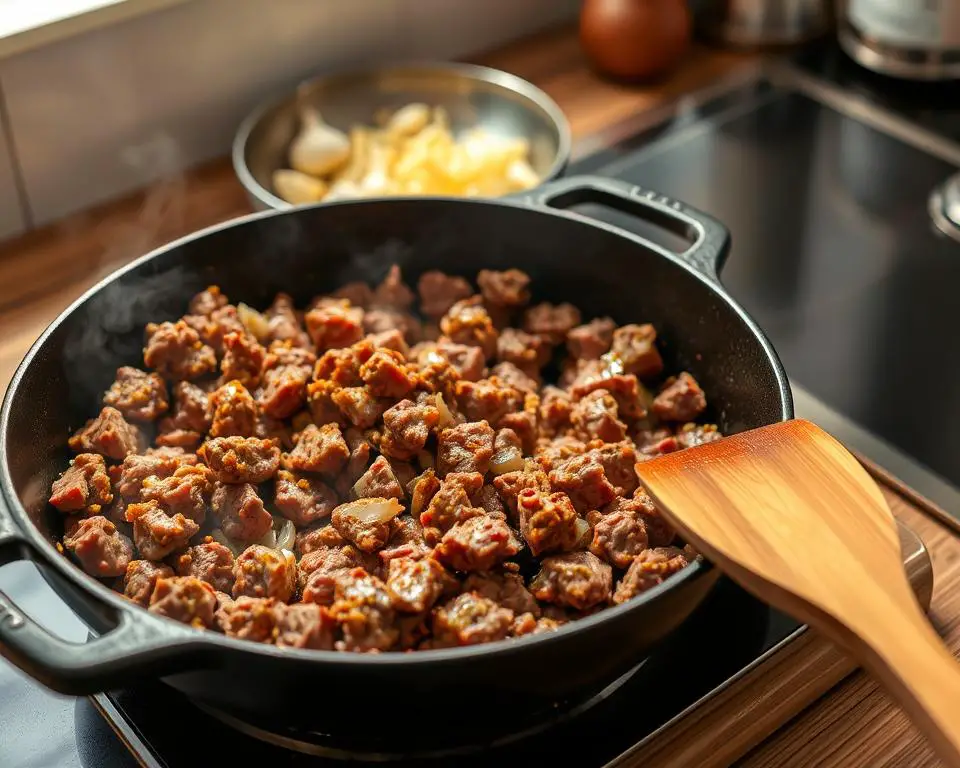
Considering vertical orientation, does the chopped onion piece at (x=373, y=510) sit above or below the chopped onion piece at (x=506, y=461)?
above

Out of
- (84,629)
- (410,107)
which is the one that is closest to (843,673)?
(84,629)

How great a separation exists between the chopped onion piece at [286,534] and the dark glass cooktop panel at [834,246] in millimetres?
749

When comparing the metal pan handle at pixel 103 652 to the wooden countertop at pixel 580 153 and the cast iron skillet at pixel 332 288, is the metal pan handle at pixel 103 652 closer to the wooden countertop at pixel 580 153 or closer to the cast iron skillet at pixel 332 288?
the cast iron skillet at pixel 332 288

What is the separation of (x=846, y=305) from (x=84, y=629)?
1114mm

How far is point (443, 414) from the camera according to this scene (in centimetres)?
108

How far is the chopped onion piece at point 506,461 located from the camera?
1062 millimetres

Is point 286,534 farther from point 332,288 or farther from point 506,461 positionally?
point 332,288

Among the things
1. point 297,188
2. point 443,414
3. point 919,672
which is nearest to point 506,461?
point 443,414

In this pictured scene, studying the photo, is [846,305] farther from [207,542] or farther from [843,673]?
[207,542]

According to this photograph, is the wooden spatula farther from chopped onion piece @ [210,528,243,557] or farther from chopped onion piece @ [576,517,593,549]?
chopped onion piece @ [210,528,243,557]

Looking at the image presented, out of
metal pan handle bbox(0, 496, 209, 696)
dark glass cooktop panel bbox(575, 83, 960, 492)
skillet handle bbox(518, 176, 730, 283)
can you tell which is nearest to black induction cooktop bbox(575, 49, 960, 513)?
dark glass cooktop panel bbox(575, 83, 960, 492)

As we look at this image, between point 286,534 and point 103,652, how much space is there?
305 millimetres

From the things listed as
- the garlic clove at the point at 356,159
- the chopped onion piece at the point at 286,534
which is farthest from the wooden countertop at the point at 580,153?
the chopped onion piece at the point at 286,534

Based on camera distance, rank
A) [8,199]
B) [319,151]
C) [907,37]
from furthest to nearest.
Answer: [907,37]
[319,151]
[8,199]
